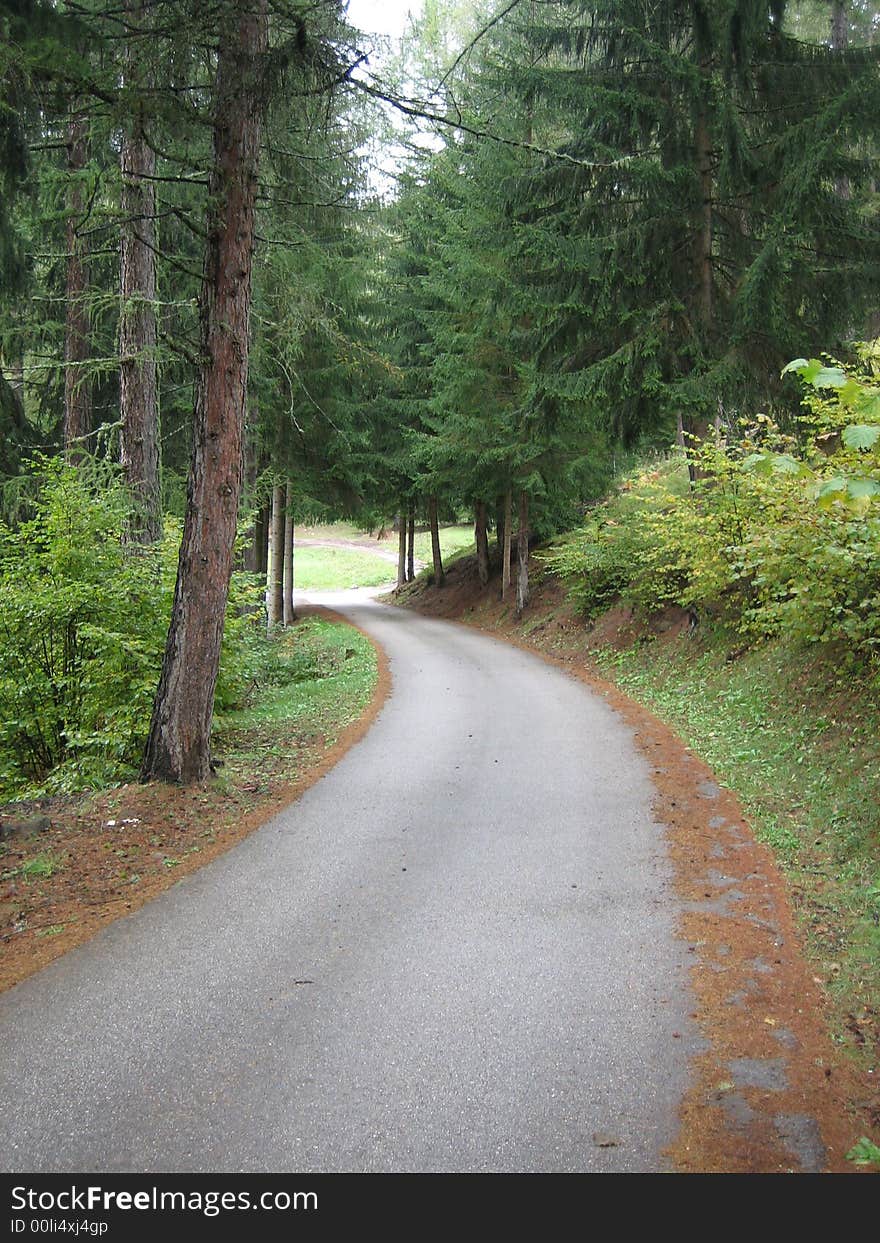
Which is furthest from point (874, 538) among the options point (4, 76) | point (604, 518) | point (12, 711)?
point (604, 518)

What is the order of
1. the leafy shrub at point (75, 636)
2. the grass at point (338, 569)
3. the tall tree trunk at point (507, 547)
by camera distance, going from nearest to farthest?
the leafy shrub at point (75, 636)
the tall tree trunk at point (507, 547)
the grass at point (338, 569)

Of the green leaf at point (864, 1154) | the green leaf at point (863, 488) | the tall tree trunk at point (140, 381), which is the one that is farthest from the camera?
the tall tree trunk at point (140, 381)

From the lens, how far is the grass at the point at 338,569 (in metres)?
45.6

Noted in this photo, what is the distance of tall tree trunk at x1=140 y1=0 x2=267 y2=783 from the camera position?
23.5 feet

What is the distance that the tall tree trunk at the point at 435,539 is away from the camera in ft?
91.0

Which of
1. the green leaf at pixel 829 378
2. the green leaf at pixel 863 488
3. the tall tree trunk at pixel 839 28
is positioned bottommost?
the green leaf at pixel 863 488

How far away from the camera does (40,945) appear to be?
4723mm

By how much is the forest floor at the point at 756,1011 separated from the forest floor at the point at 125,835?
3558mm

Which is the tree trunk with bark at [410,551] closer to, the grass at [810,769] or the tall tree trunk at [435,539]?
the tall tree trunk at [435,539]

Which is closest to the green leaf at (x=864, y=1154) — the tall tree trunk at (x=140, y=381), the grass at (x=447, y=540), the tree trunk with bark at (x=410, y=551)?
the tall tree trunk at (x=140, y=381)

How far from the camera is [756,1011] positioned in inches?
157

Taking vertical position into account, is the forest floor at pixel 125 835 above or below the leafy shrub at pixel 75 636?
below

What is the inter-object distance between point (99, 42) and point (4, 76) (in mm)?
1273

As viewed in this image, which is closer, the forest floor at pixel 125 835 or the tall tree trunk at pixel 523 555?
the forest floor at pixel 125 835
